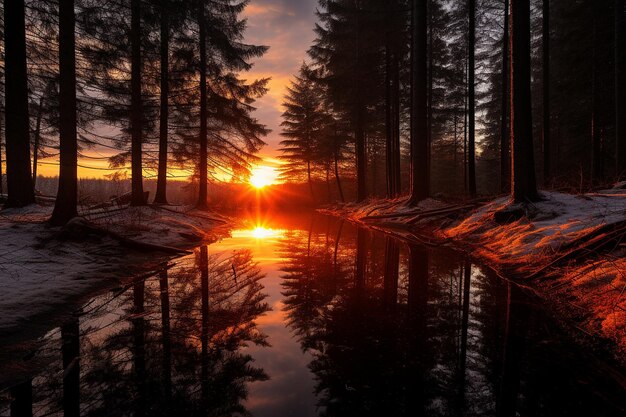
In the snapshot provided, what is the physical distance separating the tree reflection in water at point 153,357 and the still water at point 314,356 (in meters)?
0.01

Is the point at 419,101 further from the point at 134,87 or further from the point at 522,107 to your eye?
the point at 134,87

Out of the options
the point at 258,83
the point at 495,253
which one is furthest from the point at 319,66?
the point at 495,253

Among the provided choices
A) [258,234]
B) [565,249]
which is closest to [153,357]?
[565,249]

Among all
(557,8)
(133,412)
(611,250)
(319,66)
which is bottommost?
(133,412)

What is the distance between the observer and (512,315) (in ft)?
12.9

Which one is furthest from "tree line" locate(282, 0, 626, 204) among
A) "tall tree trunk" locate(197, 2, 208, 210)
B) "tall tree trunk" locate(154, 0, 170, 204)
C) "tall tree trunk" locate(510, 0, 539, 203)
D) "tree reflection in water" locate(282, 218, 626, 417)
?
"tall tree trunk" locate(154, 0, 170, 204)

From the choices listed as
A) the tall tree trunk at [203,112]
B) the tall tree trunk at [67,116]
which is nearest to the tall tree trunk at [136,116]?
the tall tree trunk at [203,112]

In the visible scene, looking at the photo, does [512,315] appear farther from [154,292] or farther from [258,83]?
[258,83]

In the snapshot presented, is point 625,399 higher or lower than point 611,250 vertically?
lower

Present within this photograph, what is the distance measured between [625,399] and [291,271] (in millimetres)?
4865

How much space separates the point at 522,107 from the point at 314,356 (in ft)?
27.9

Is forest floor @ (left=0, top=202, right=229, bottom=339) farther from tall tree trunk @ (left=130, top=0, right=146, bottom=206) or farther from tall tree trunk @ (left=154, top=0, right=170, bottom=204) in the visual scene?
tall tree trunk @ (left=154, top=0, right=170, bottom=204)

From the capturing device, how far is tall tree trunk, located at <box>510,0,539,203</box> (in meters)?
8.45

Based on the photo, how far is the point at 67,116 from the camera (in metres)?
8.09
